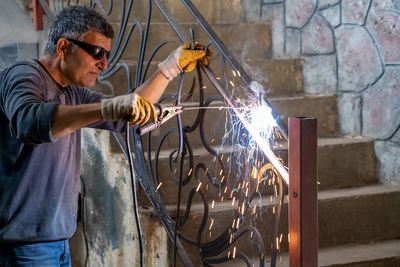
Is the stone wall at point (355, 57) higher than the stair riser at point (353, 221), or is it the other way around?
the stone wall at point (355, 57)

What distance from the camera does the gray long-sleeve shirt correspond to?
206 cm

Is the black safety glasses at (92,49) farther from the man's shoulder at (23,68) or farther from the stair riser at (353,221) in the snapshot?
the stair riser at (353,221)

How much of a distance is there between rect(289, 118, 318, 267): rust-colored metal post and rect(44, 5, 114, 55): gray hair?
3.14 ft

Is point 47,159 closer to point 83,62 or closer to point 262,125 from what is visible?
point 83,62

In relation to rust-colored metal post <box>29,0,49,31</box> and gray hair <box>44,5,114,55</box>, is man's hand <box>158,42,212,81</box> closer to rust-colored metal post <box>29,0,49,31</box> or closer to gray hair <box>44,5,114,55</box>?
gray hair <box>44,5,114,55</box>

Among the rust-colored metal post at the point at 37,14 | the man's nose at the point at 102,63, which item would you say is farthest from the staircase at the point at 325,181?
the man's nose at the point at 102,63

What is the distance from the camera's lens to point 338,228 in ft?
10.6

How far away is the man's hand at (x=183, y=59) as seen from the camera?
248 centimetres

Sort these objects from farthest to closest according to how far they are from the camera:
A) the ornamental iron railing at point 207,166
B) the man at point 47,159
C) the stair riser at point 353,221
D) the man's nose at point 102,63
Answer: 1. the stair riser at point 353,221
2. the ornamental iron railing at point 207,166
3. the man's nose at point 102,63
4. the man at point 47,159

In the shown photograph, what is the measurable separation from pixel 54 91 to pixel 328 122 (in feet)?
7.66

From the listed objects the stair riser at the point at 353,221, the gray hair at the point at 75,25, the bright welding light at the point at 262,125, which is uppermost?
the gray hair at the point at 75,25

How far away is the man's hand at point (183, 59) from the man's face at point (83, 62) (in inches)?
14.0

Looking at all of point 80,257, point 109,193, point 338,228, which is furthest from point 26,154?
point 80,257

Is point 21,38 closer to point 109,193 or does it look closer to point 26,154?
point 109,193
